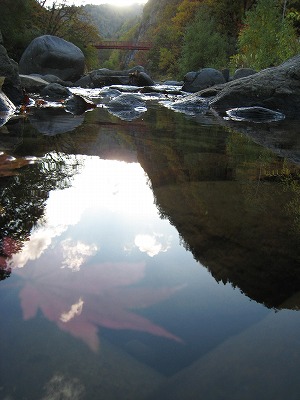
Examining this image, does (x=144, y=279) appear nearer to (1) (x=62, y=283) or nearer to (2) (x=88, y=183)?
(1) (x=62, y=283)

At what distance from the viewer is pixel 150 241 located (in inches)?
54.9

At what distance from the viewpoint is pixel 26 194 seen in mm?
1803

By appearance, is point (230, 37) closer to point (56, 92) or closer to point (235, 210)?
point (56, 92)

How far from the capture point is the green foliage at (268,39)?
473 inches

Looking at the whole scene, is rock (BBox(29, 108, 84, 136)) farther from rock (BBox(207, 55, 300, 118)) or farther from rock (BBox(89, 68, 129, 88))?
rock (BBox(89, 68, 129, 88))

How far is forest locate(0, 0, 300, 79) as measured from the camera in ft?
43.8

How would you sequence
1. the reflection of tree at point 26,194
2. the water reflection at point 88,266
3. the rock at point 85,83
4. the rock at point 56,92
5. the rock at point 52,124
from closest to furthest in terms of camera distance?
the water reflection at point 88,266 < the reflection of tree at point 26,194 < the rock at point 52,124 < the rock at point 56,92 < the rock at point 85,83

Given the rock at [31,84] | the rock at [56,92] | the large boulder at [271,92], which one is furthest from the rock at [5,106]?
the rock at [31,84]

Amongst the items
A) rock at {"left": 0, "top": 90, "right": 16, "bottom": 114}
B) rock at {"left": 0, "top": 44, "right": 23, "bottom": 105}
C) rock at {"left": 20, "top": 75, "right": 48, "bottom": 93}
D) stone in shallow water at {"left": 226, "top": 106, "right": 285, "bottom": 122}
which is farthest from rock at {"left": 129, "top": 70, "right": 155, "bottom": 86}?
rock at {"left": 0, "top": 90, "right": 16, "bottom": 114}

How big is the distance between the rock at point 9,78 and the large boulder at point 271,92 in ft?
13.9

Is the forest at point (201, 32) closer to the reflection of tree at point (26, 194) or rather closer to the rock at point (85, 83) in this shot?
the rock at point (85, 83)

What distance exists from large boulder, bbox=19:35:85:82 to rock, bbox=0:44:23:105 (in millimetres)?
11347

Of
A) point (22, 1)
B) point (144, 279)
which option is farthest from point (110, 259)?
point (22, 1)

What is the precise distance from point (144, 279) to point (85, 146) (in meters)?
2.36
